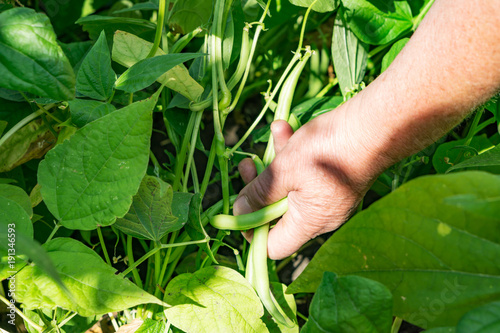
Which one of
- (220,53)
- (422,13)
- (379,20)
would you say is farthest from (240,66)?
(422,13)

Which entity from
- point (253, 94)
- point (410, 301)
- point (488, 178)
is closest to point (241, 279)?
point (410, 301)

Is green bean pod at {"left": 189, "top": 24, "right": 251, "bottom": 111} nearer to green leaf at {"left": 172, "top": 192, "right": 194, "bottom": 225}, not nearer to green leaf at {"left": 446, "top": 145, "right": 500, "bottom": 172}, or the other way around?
green leaf at {"left": 172, "top": 192, "right": 194, "bottom": 225}

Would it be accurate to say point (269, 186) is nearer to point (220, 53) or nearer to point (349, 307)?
point (220, 53)

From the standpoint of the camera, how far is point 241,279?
2.43 ft

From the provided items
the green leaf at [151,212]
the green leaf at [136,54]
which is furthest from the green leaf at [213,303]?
the green leaf at [136,54]

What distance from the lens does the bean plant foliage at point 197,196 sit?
0.41 m

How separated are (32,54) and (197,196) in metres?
0.39

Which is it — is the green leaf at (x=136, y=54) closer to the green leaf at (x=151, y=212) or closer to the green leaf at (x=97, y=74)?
the green leaf at (x=97, y=74)

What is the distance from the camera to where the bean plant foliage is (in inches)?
16.0

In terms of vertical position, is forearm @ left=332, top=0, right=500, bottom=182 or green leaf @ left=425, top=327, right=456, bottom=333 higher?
forearm @ left=332, top=0, right=500, bottom=182

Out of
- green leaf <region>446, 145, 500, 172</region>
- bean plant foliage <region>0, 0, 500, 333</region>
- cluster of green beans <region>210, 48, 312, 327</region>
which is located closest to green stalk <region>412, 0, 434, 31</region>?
bean plant foliage <region>0, 0, 500, 333</region>

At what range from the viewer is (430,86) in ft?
1.98

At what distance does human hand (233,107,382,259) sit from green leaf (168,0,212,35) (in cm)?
31

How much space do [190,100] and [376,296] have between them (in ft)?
1.91
